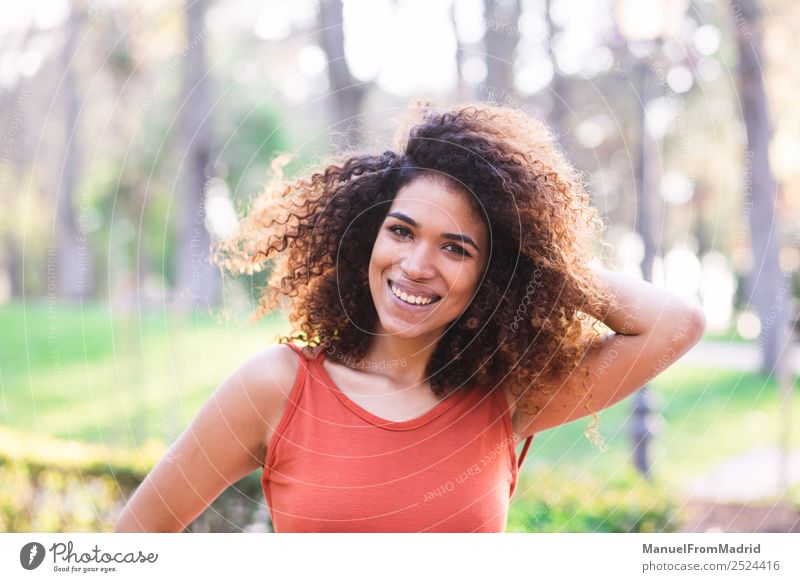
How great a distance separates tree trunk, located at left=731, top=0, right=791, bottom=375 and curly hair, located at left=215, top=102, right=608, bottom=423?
438 cm

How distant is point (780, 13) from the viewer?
6023 mm

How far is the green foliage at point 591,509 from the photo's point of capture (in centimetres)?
344

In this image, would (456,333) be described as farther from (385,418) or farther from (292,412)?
(292,412)

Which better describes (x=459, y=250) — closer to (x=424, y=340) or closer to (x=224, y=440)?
(x=424, y=340)

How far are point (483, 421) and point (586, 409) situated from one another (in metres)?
0.33

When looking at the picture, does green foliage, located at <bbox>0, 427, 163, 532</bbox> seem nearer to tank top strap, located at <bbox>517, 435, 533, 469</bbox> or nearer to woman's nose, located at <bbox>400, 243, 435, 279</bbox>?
tank top strap, located at <bbox>517, 435, 533, 469</bbox>

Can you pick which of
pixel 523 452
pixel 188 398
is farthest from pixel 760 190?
pixel 523 452

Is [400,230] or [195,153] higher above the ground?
[195,153]

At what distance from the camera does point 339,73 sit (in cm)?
420

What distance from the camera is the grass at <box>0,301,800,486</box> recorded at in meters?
6.68

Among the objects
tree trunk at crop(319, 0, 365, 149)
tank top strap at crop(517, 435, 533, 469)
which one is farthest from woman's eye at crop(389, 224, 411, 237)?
tree trunk at crop(319, 0, 365, 149)
